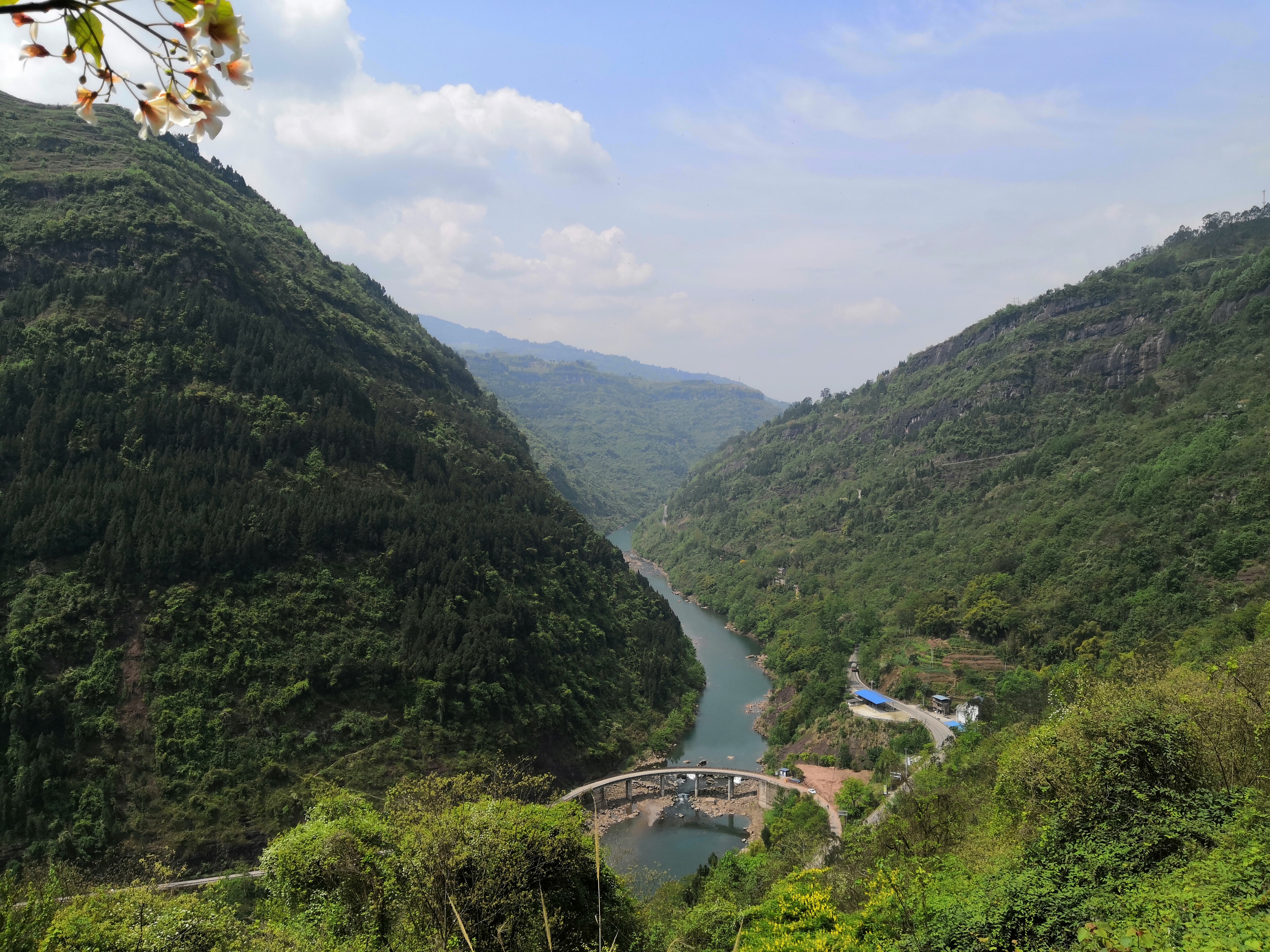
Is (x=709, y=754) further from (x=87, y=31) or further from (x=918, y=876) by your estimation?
(x=87, y=31)

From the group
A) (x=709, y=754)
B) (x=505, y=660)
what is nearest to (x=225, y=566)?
(x=505, y=660)

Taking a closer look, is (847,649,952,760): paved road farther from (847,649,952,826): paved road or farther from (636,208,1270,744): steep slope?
(636,208,1270,744): steep slope

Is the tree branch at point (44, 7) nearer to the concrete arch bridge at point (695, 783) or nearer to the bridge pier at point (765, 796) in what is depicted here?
the concrete arch bridge at point (695, 783)

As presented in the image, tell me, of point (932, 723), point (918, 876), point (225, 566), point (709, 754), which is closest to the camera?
point (918, 876)

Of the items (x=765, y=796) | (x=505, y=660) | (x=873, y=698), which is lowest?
(x=765, y=796)

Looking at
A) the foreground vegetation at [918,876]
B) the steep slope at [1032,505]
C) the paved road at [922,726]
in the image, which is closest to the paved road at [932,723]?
the paved road at [922,726]

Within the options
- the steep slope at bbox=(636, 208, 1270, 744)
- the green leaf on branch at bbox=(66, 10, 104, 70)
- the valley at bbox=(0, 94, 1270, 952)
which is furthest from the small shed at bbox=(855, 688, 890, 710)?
the green leaf on branch at bbox=(66, 10, 104, 70)
